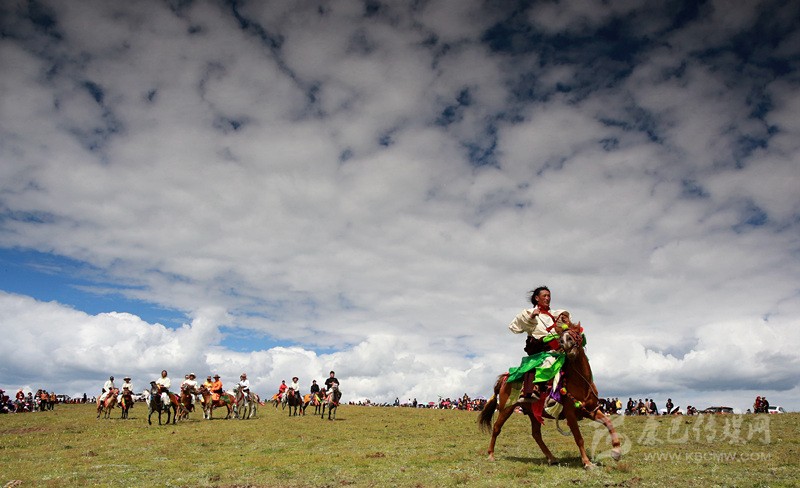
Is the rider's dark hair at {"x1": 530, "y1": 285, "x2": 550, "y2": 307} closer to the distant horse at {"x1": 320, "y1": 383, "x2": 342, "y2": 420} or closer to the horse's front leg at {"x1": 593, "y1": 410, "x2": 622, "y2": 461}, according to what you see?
the horse's front leg at {"x1": 593, "y1": 410, "x2": 622, "y2": 461}

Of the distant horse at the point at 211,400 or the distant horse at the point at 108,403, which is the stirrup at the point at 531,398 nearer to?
the distant horse at the point at 211,400

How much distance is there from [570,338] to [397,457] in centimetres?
762

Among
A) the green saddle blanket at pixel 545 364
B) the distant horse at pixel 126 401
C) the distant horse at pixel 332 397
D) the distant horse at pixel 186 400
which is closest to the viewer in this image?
the green saddle blanket at pixel 545 364

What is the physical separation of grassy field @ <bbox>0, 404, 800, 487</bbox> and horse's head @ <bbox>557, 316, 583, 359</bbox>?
2.72 metres

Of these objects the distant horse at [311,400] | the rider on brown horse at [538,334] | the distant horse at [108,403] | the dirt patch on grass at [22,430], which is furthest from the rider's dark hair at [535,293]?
the distant horse at [108,403]

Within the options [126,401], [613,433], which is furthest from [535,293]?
[126,401]

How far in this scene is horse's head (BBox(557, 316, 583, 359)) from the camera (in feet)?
40.9

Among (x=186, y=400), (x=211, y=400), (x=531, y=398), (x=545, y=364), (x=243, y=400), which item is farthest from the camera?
(x=243, y=400)

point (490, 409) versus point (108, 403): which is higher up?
point (490, 409)

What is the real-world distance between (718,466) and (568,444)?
7305 millimetres

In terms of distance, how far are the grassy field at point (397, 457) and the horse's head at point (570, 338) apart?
2716 millimetres

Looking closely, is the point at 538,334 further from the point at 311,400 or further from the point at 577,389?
the point at 311,400

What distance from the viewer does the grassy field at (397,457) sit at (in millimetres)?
11805

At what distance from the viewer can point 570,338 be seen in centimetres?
1250
